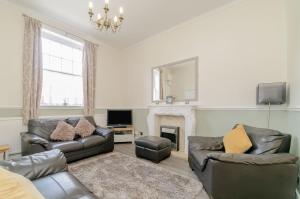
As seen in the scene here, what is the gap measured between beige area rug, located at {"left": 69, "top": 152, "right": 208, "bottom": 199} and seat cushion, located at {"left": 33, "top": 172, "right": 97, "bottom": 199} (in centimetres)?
74

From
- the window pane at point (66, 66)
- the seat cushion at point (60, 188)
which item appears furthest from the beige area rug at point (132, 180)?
the window pane at point (66, 66)

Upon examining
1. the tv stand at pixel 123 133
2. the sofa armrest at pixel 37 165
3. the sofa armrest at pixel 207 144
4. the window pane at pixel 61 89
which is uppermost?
the window pane at pixel 61 89

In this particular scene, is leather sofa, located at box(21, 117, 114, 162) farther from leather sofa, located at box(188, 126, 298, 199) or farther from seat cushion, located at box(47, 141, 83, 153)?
leather sofa, located at box(188, 126, 298, 199)

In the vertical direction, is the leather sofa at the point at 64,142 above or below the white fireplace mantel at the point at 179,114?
below

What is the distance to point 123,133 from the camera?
4812 mm

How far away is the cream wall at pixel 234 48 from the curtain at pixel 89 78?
213 centimetres

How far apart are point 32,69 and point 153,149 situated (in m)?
3.10

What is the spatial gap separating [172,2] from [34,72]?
3.28 meters

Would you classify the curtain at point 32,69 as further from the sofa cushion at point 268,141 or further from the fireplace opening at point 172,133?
the sofa cushion at point 268,141

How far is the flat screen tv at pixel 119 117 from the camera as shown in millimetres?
4879

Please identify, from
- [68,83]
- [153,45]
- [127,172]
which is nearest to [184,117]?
[127,172]

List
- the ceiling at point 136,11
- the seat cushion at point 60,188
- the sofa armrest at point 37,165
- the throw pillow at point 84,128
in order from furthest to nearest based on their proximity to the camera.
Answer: the throw pillow at point 84,128
the ceiling at point 136,11
the sofa armrest at point 37,165
the seat cushion at point 60,188

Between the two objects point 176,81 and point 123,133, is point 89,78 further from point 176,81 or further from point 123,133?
point 176,81

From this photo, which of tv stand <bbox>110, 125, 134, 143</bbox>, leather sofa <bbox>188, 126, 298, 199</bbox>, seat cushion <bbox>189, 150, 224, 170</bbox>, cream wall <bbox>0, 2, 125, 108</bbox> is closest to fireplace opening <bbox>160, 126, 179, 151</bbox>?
tv stand <bbox>110, 125, 134, 143</bbox>
